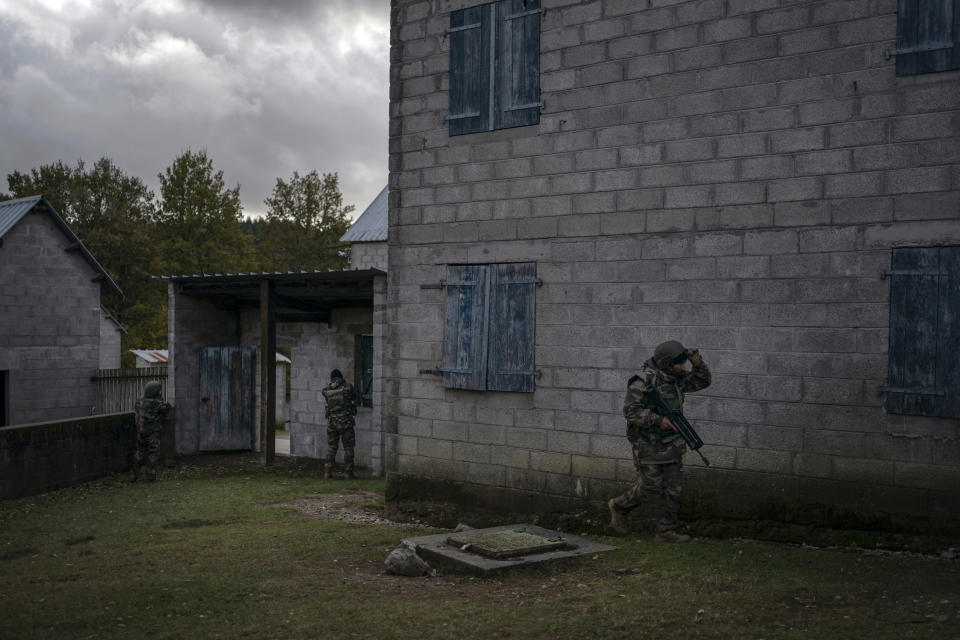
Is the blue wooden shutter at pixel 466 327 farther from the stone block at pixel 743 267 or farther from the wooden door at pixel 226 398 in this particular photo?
the wooden door at pixel 226 398

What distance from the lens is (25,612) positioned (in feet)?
18.7

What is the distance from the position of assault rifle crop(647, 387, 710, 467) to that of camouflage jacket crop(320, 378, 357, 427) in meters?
7.52

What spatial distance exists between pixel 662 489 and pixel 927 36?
4466mm

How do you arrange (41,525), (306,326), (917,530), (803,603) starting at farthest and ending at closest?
(306,326) → (41,525) → (917,530) → (803,603)

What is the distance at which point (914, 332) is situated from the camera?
6797mm

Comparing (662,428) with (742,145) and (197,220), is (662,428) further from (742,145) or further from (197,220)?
(197,220)

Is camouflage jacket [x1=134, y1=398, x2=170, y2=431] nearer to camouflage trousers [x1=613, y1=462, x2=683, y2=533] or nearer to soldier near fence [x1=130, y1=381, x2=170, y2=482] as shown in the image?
soldier near fence [x1=130, y1=381, x2=170, y2=482]

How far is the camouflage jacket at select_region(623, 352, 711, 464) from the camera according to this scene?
7277mm

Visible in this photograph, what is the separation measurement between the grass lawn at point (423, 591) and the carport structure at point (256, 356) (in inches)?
243

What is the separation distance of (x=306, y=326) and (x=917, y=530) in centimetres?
1174

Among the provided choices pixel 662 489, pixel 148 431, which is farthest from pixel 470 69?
pixel 148 431

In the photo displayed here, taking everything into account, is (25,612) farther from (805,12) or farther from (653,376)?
(805,12)

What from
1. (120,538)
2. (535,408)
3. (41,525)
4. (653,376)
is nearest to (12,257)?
(41,525)

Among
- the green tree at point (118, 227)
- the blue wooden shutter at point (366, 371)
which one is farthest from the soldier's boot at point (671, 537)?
the green tree at point (118, 227)
